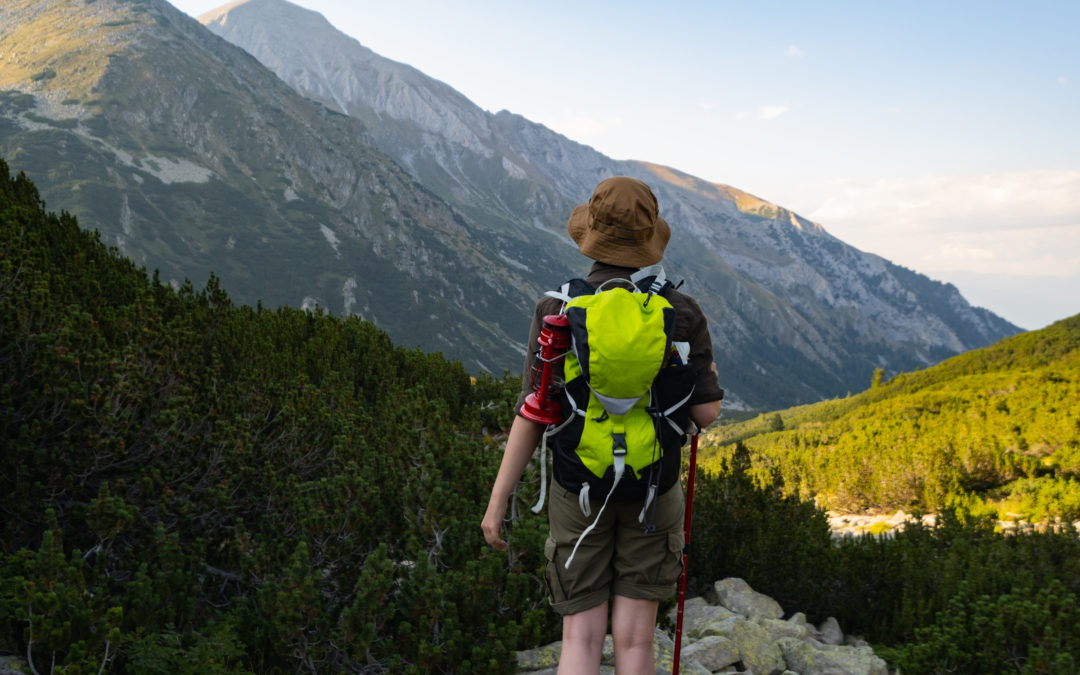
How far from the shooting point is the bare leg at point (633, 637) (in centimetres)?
241

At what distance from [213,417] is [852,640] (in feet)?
19.2

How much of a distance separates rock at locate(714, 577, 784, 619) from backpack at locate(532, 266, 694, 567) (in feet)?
13.9

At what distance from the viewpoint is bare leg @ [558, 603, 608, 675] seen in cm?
238

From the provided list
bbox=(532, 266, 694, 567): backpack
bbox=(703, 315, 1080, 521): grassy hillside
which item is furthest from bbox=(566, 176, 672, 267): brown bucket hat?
bbox=(703, 315, 1080, 521): grassy hillside

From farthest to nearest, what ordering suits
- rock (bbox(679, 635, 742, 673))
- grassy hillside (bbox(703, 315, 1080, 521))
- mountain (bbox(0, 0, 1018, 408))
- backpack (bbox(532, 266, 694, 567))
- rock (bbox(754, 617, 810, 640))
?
mountain (bbox(0, 0, 1018, 408))
grassy hillside (bbox(703, 315, 1080, 521))
rock (bbox(754, 617, 810, 640))
rock (bbox(679, 635, 742, 673))
backpack (bbox(532, 266, 694, 567))

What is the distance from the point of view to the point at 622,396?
2.18m

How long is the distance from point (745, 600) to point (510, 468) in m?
4.53

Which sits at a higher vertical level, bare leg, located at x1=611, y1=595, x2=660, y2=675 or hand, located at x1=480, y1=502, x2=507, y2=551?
hand, located at x1=480, y1=502, x2=507, y2=551

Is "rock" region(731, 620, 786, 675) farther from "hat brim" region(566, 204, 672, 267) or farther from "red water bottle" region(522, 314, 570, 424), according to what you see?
"hat brim" region(566, 204, 672, 267)

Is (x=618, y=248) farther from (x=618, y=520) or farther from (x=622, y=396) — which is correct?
(x=618, y=520)

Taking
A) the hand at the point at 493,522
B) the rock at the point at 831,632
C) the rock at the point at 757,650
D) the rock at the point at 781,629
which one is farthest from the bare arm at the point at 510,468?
the rock at the point at 831,632

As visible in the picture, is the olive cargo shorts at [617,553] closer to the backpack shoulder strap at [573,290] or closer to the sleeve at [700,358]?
the sleeve at [700,358]

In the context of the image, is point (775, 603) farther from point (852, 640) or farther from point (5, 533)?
point (5, 533)

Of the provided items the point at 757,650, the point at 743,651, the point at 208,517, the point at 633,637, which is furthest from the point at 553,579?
the point at 208,517
